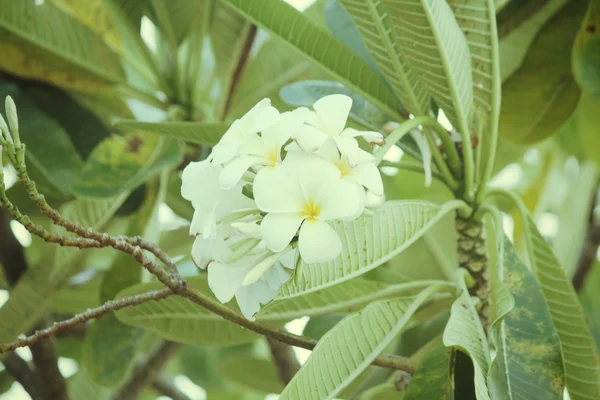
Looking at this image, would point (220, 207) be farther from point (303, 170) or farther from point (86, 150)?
point (86, 150)

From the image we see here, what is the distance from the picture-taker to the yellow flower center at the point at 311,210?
48cm

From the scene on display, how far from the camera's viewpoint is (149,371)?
1.21 meters

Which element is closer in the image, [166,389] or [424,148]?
[424,148]

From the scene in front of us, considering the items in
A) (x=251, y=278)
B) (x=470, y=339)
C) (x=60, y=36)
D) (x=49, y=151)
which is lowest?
(x=470, y=339)

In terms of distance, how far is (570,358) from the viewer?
0.75 m

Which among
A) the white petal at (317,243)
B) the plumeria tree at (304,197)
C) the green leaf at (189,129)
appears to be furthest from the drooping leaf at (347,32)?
the white petal at (317,243)

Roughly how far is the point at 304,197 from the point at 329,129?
0.19 feet

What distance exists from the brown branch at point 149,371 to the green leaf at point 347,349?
623 millimetres

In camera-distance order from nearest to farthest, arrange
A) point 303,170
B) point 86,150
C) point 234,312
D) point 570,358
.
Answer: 1. point 303,170
2. point 234,312
3. point 570,358
4. point 86,150

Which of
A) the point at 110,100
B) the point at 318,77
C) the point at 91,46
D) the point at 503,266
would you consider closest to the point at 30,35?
the point at 91,46

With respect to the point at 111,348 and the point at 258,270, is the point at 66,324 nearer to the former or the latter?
the point at 258,270

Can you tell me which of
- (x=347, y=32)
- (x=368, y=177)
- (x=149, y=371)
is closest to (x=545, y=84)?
(x=347, y=32)

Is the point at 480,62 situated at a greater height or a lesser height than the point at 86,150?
lesser

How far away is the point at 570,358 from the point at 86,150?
2.57ft
